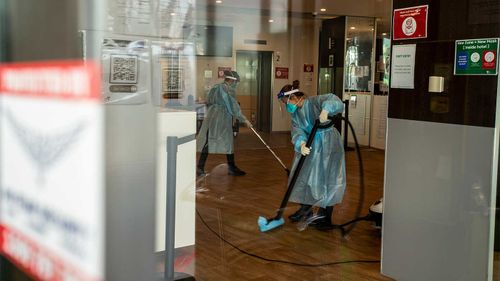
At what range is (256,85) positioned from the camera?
27.7 ft

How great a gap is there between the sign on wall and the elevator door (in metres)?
6.82

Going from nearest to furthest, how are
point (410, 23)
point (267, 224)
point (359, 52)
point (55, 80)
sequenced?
point (55, 80), point (410, 23), point (267, 224), point (359, 52)

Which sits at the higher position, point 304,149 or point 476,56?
point 476,56

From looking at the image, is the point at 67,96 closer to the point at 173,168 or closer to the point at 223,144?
the point at 173,168

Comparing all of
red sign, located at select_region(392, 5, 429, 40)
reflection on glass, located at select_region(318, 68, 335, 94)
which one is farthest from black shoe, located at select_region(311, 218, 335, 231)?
reflection on glass, located at select_region(318, 68, 335, 94)

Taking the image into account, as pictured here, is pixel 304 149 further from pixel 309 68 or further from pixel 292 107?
pixel 309 68

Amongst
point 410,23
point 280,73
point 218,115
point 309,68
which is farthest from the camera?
point 280,73

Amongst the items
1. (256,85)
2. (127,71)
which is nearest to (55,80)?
(127,71)

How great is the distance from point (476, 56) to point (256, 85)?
606 cm

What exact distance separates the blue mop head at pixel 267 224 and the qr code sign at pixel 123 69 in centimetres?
324

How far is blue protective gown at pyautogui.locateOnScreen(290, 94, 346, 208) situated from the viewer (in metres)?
4.14

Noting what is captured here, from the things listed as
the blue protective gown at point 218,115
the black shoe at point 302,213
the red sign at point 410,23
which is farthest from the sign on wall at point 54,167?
the blue protective gown at point 218,115

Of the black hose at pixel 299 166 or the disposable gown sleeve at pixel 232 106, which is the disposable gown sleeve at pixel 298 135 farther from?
the disposable gown sleeve at pixel 232 106

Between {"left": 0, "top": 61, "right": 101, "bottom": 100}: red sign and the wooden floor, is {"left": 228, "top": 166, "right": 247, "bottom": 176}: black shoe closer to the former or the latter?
the wooden floor
